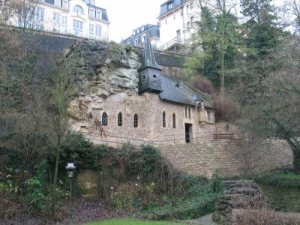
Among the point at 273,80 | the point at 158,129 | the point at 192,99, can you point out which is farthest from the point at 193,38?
the point at 273,80

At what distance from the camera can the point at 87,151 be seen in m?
21.5

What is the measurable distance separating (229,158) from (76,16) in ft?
116

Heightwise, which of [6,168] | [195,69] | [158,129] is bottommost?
[6,168]

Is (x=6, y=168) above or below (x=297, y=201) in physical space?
above

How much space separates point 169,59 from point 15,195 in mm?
24379

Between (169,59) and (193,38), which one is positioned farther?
(169,59)

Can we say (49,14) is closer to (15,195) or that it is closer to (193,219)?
(15,195)

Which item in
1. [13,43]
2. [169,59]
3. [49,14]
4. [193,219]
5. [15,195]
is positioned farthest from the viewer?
[49,14]

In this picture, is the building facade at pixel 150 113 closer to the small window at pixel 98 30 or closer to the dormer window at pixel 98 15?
the small window at pixel 98 30

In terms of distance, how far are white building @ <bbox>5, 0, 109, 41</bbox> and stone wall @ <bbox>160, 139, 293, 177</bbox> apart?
85.2 feet

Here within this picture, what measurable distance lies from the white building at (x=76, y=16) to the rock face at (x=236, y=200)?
32028mm

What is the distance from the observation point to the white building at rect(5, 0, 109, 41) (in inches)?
1918

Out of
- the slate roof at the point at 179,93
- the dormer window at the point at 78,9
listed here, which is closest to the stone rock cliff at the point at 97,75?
the slate roof at the point at 179,93

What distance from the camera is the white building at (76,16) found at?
48719 mm
